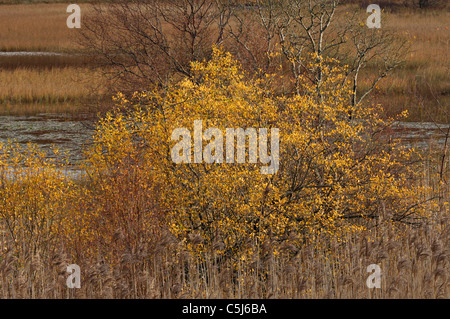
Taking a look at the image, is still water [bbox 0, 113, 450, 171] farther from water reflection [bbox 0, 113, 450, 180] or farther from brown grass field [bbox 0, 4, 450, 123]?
brown grass field [bbox 0, 4, 450, 123]

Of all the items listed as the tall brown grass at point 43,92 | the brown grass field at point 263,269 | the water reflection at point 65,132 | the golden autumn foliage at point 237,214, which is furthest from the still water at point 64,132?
the golden autumn foliage at point 237,214

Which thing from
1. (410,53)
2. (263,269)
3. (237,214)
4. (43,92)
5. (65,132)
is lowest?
(263,269)

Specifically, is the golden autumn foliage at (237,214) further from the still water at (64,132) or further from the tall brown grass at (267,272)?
the still water at (64,132)

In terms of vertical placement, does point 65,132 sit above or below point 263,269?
above

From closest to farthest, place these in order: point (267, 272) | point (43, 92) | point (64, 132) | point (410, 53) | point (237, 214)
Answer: point (267, 272) → point (237, 214) → point (64, 132) → point (43, 92) → point (410, 53)

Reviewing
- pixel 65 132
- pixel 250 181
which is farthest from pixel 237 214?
pixel 65 132

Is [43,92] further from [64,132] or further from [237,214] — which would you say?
[237,214]

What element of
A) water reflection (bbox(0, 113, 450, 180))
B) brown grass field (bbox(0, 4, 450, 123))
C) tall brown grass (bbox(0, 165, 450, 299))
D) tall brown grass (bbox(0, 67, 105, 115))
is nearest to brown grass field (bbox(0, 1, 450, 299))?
tall brown grass (bbox(0, 165, 450, 299))

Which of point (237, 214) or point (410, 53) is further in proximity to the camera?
point (410, 53)

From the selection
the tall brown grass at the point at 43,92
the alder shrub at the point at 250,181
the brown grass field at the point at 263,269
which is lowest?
the brown grass field at the point at 263,269

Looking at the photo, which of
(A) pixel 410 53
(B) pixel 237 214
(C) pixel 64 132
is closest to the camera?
(B) pixel 237 214
